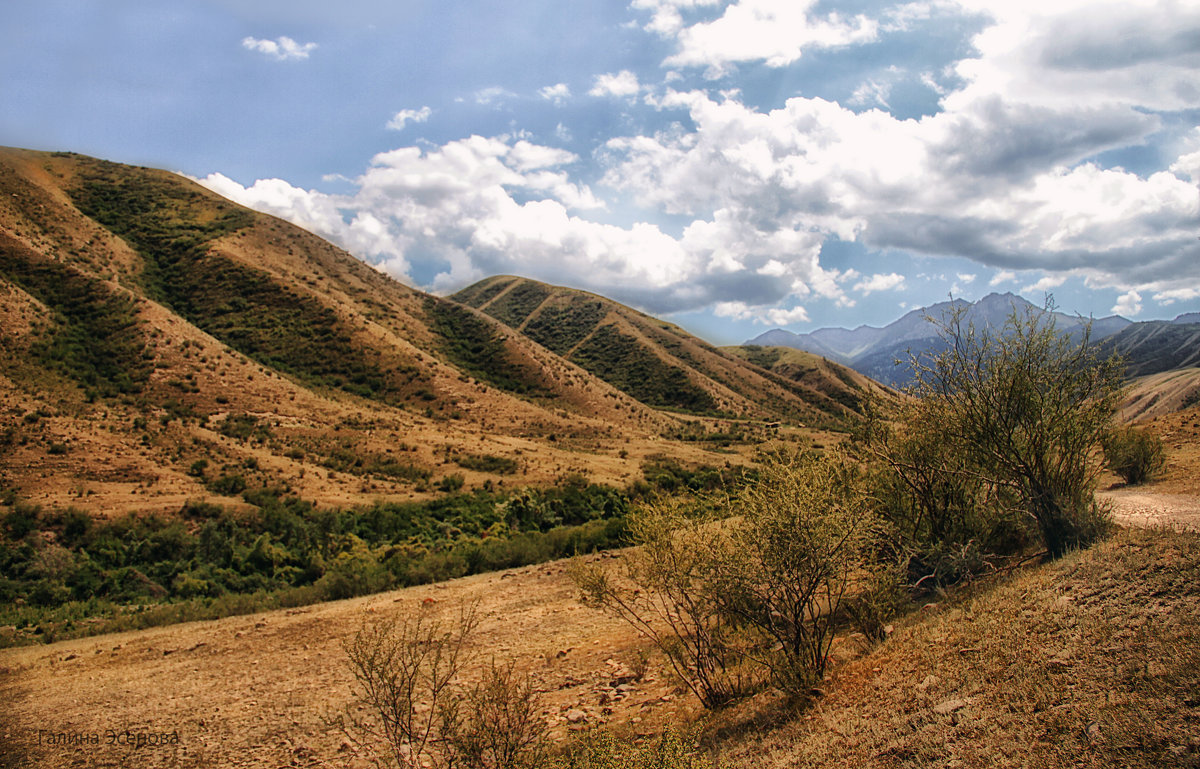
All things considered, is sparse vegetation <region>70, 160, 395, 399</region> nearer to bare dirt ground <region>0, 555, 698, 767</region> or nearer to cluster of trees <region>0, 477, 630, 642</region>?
cluster of trees <region>0, 477, 630, 642</region>

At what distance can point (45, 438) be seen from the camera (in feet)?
83.4

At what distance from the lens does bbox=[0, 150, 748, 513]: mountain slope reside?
27.6 m

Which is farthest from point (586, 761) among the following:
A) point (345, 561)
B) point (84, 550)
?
point (84, 550)

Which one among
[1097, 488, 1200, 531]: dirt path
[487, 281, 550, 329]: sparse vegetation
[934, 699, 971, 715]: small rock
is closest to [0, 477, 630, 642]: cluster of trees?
[934, 699, 971, 715]: small rock

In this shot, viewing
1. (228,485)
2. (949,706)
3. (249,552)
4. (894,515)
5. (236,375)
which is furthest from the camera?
(236,375)

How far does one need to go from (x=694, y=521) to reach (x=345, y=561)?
16.7 meters

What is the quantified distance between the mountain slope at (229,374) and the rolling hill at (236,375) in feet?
0.57

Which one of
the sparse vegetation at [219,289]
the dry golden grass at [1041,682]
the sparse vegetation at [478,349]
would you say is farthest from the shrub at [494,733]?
the sparse vegetation at [478,349]

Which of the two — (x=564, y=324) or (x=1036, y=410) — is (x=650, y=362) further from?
(x=1036, y=410)

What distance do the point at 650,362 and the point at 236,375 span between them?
68.2m

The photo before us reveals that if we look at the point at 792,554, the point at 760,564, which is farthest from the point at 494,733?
the point at 792,554

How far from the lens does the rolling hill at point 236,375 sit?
27.6 meters

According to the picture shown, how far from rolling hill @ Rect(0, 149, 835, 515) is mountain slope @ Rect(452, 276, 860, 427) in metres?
4.40

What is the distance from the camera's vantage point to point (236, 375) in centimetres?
4031
